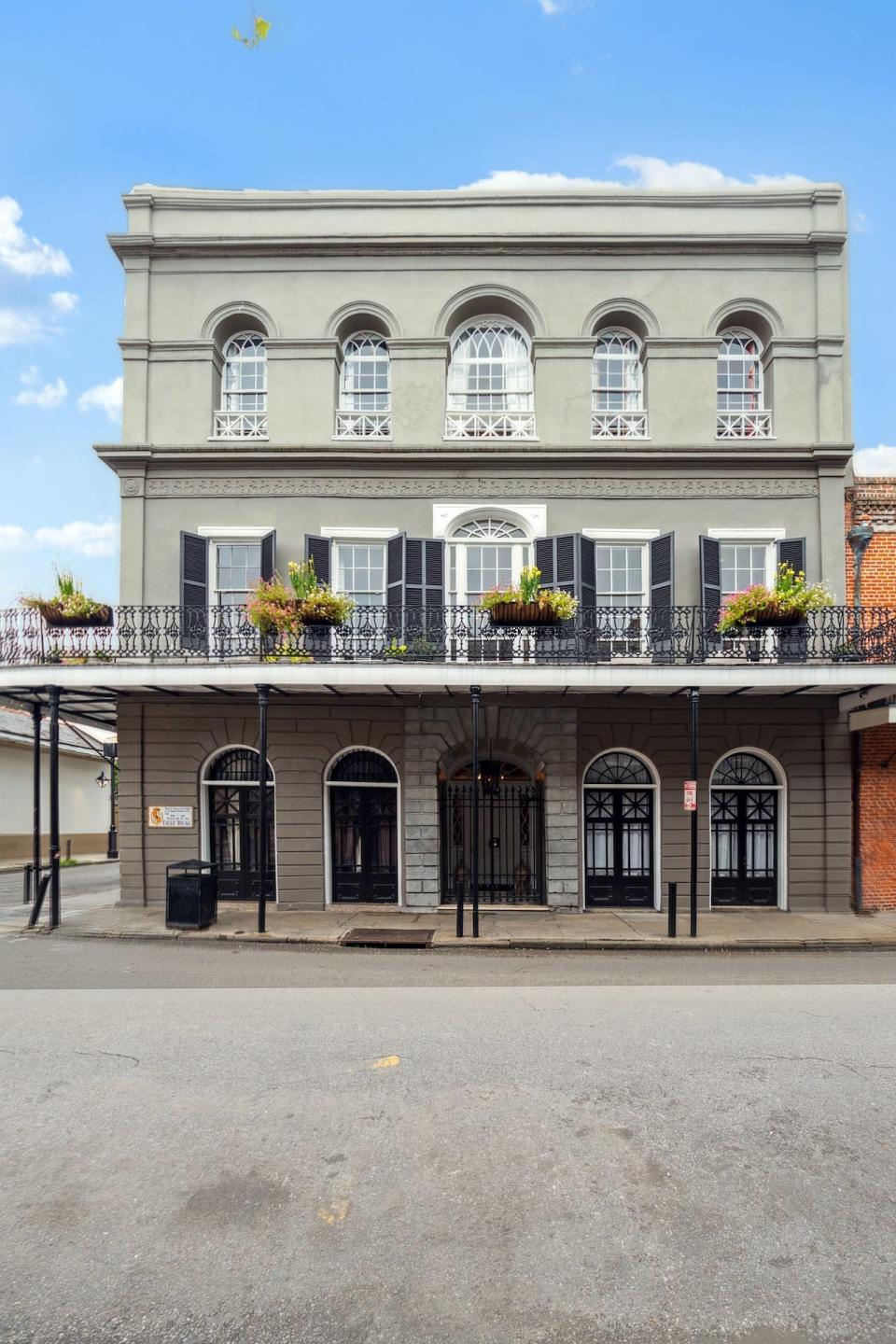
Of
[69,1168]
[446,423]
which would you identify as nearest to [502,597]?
[446,423]

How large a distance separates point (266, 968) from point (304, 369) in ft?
36.6

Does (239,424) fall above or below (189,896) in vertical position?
above

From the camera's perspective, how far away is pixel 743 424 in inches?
567

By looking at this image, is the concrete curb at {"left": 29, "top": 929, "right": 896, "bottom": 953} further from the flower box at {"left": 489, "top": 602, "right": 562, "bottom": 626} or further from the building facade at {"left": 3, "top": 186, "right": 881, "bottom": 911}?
the flower box at {"left": 489, "top": 602, "right": 562, "bottom": 626}

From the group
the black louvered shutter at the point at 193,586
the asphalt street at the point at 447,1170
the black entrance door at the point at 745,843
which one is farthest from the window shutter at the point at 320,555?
the black entrance door at the point at 745,843

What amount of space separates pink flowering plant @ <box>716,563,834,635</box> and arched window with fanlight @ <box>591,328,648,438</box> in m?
4.11

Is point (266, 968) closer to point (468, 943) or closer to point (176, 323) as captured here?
point (468, 943)

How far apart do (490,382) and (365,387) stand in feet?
8.44

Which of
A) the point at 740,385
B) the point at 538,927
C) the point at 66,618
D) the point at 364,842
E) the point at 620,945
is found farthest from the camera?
the point at 740,385

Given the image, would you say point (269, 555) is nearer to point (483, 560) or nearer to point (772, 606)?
point (483, 560)

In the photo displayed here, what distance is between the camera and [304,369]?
1445 cm

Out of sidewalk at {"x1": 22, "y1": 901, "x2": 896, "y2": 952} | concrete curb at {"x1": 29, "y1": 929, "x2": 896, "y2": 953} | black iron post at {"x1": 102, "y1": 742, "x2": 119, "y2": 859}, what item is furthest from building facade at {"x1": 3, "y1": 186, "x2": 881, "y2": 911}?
black iron post at {"x1": 102, "y1": 742, "x2": 119, "y2": 859}

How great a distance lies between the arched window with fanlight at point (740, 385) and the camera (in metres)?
14.4

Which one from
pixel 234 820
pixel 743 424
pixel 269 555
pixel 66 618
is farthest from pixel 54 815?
pixel 743 424
